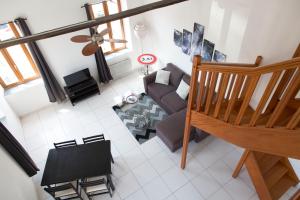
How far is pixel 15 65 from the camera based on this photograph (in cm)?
582

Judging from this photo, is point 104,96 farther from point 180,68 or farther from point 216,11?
point 216,11

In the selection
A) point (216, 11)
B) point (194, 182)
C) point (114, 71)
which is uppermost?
point (216, 11)

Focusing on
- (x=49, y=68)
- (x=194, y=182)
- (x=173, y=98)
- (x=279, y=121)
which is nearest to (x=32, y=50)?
(x=49, y=68)

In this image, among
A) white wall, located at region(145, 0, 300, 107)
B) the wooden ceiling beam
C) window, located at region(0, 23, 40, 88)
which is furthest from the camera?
window, located at region(0, 23, 40, 88)

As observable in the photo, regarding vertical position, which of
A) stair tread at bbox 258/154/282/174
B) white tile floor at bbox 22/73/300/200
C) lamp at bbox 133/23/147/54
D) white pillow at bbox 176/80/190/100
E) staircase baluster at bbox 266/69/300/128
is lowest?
white tile floor at bbox 22/73/300/200

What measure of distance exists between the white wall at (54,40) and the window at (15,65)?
417 mm

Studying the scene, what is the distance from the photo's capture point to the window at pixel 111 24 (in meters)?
6.24

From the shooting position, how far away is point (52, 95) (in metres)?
6.29

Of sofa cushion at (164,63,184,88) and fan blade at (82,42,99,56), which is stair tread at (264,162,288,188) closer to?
sofa cushion at (164,63,184,88)

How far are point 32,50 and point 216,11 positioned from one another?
173 inches

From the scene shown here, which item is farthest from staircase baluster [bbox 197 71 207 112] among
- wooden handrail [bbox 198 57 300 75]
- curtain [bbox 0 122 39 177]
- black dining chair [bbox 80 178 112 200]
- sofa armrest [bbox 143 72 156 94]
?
curtain [bbox 0 122 39 177]

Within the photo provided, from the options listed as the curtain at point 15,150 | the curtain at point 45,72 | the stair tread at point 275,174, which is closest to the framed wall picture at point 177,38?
the curtain at point 45,72

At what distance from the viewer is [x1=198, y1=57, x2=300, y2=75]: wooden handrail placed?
6.62ft

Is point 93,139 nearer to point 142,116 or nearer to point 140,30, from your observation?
point 142,116
